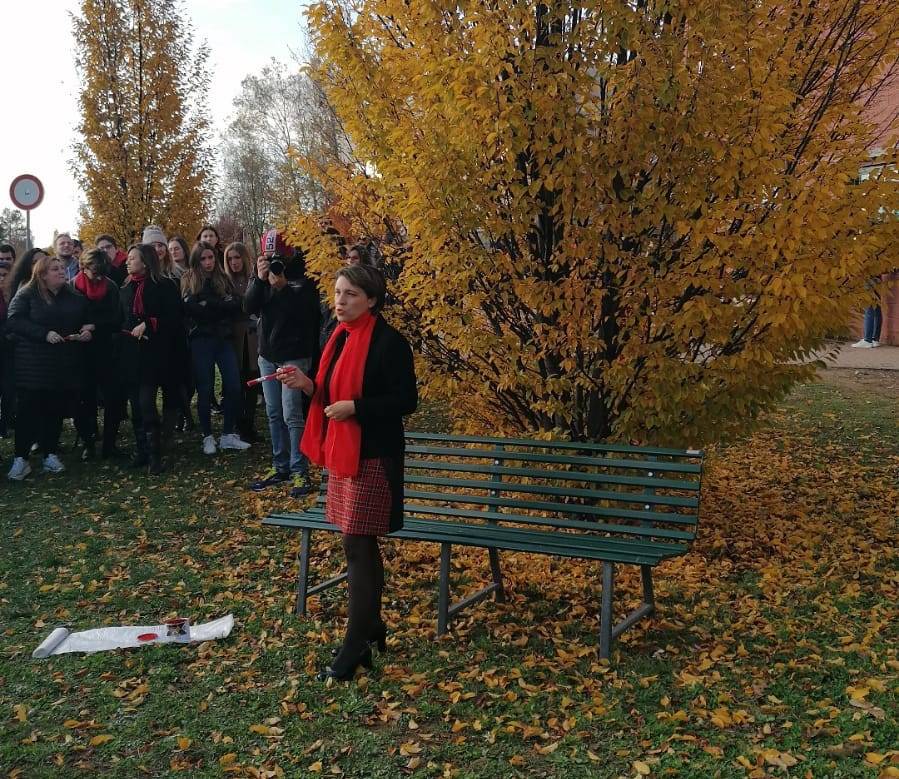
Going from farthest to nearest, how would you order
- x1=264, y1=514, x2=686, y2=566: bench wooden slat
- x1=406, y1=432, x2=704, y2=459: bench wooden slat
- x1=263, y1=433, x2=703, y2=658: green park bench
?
x1=406, y1=432, x2=704, y2=459: bench wooden slat → x1=263, y1=433, x2=703, y2=658: green park bench → x1=264, y1=514, x2=686, y2=566: bench wooden slat

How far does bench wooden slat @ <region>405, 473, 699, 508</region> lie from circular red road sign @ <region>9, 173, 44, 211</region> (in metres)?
11.8

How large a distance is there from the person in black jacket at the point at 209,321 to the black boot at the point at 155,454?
0.65m

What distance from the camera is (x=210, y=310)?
9.42 metres

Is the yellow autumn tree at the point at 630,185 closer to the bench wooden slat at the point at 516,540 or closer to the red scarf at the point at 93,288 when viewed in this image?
the bench wooden slat at the point at 516,540

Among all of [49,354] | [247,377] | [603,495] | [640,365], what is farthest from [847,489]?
[49,354]

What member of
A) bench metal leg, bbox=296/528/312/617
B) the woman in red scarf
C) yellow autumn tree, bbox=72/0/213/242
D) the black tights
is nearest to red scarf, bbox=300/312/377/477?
the woman in red scarf

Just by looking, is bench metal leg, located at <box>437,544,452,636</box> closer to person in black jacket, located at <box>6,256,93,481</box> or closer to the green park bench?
the green park bench

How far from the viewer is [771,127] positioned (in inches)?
208

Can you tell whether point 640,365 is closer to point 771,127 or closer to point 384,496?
point 771,127

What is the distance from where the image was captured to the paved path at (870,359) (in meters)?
16.0

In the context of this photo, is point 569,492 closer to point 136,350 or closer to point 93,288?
point 136,350

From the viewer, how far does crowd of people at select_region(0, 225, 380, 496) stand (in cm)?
898

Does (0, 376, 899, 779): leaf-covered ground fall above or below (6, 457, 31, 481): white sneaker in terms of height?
below

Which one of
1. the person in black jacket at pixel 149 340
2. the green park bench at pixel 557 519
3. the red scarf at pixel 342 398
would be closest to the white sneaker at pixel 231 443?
the person in black jacket at pixel 149 340
